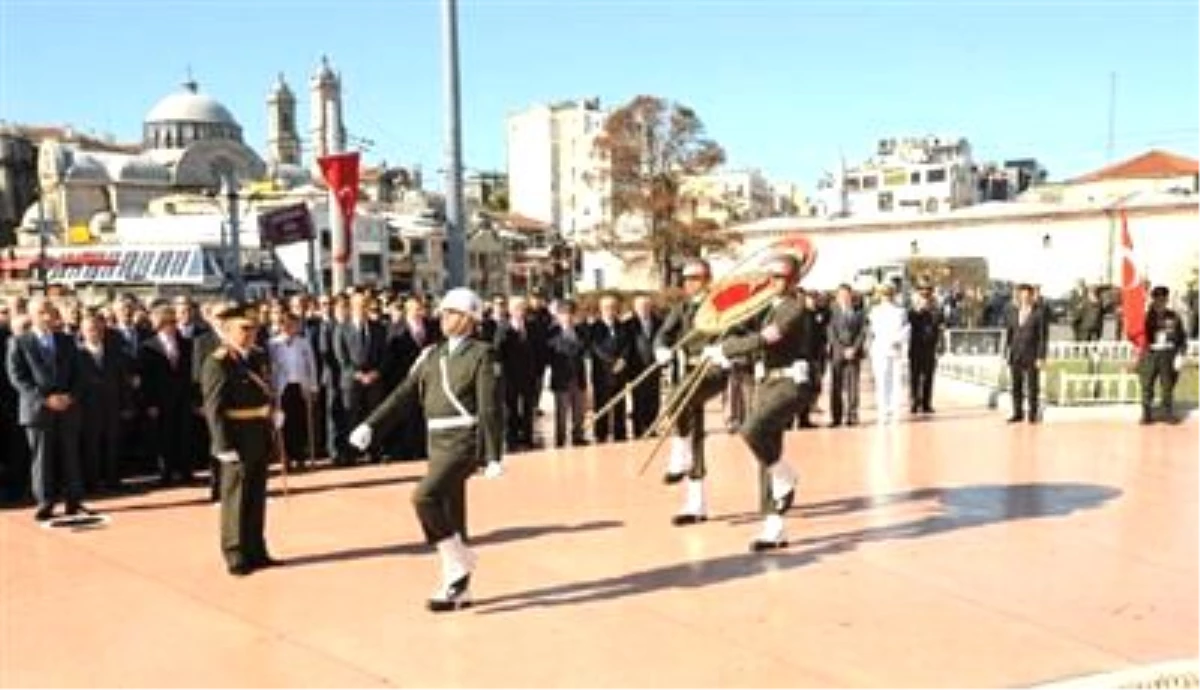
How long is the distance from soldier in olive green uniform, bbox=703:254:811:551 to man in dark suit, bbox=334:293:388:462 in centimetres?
460

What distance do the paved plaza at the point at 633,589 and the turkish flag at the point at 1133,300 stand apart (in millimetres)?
3954

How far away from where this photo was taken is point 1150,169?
78.2m

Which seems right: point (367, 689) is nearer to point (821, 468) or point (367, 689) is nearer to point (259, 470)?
point (259, 470)

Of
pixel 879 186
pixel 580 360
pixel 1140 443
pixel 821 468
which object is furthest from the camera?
pixel 879 186

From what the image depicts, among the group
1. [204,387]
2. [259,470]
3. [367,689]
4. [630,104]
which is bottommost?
[367,689]

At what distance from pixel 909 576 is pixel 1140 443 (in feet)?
21.9

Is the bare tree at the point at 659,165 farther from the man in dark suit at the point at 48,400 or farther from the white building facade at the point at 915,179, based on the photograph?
the white building facade at the point at 915,179

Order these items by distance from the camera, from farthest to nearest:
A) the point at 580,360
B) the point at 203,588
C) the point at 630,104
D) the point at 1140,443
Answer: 1. the point at 630,104
2. the point at 580,360
3. the point at 1140,443
4. the point at 203,588

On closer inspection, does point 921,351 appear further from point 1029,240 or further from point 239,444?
point 1029,240

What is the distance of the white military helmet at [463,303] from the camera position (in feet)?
22.6

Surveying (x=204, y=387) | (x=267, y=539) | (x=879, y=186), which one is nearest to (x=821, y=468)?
(x=267, y=539)

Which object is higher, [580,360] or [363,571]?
[580,360]

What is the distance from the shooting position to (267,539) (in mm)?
8617

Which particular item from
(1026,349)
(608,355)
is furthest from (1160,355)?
(608,355)
